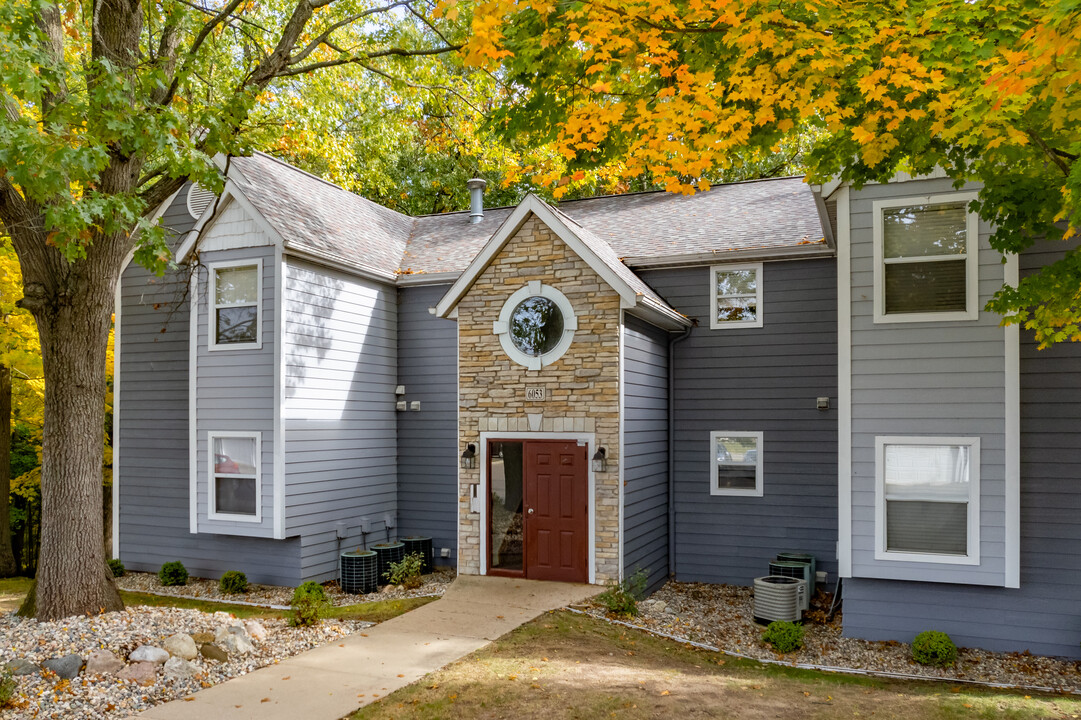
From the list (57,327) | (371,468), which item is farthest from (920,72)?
(371,468)

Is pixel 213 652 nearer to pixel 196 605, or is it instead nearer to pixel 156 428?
pixel 196 605

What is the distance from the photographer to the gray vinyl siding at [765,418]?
44.0 feet

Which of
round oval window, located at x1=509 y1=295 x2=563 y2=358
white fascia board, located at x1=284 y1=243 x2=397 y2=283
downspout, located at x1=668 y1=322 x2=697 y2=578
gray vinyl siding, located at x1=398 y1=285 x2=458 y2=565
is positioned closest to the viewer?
round oval window, located at x1=509 y1=295 x2=563 y2=358

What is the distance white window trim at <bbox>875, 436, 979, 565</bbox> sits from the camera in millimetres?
9711

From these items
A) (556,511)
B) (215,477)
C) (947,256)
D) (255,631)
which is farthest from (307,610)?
(947,256)

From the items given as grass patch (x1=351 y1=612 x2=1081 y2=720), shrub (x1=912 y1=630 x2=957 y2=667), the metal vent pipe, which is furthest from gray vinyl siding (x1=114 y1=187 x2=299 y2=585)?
shrub (x1=912 y1=630 x2=957 y2=667)

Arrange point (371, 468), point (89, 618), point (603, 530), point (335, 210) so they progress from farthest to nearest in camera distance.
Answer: point (335, 210), point (371, 468), point (603, 530), point (89, 618)

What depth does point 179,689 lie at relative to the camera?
303 inches

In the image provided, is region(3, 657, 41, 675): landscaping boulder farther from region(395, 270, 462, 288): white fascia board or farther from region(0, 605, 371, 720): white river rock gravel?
region(395, 270, 462, 288): white fascia board

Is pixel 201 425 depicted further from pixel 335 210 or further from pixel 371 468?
pixel 335 210

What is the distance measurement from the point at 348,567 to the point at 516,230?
607 centimetres

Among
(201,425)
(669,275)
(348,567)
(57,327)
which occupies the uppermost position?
(669,275)

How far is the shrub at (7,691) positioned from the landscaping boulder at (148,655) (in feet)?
3.35

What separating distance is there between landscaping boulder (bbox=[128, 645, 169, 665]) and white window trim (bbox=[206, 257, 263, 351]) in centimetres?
611
